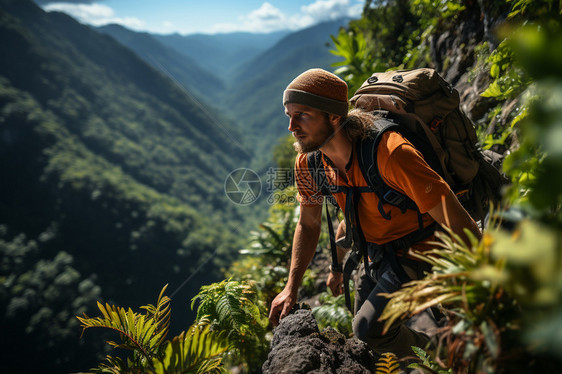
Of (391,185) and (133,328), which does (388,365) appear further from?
(133,328)

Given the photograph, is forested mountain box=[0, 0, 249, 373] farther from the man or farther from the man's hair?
the man's hair

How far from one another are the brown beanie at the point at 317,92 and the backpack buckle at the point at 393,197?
72cm

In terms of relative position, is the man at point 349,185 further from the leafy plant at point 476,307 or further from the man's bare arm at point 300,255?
the leafy plant at point 476,307

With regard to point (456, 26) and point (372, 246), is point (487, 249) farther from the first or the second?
point (456, 26)

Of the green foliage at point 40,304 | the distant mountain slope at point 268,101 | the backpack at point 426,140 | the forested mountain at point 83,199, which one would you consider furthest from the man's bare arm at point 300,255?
the distant mountain slope at point 268,101

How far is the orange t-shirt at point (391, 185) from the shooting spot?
1.68 meters

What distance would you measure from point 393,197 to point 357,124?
57 cm

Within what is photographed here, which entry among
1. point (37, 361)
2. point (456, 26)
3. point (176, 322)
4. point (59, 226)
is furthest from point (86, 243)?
point (456, 26)

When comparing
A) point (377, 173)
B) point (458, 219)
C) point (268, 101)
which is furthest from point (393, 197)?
point (268, 101)

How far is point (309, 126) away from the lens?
2.27 m

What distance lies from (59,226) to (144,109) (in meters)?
77.1

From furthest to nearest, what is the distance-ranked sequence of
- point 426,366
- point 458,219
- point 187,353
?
point 458,219 → point 187,353 → point 426,366

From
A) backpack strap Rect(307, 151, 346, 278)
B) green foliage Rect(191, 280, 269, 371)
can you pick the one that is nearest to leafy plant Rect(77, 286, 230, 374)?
green foliage Rect(191, 280, 269, 371)

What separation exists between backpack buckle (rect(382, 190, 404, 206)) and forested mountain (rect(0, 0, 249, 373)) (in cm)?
967
